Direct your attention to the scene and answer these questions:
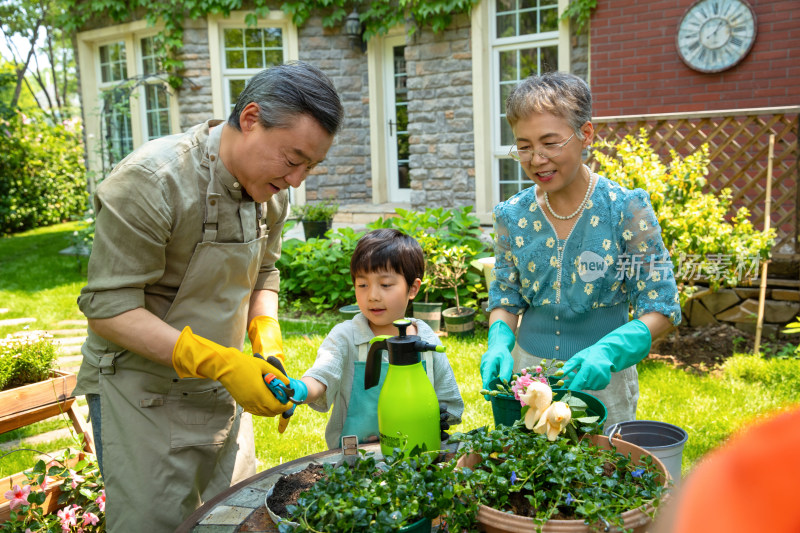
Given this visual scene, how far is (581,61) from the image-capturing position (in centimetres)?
708

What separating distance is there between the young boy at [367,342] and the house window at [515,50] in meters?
5.65

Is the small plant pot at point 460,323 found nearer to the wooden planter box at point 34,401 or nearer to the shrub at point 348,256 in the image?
the shrub at point 348,256

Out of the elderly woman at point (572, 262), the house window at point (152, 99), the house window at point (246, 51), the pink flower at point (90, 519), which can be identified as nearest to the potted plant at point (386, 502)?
the elderly woman at point (572, 262)

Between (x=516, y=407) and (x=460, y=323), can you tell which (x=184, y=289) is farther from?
(x=460, y=323)

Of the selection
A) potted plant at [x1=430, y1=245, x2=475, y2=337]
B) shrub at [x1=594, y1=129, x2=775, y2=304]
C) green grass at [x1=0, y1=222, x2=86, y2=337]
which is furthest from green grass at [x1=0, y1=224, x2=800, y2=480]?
shrub at [x1=594, y1=129, x2=775, y2=304]

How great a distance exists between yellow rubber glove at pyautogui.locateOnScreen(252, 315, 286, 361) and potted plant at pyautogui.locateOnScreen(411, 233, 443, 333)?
325 centimetres

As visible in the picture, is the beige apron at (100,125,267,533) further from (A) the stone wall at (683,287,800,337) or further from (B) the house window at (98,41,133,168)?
(B) the house window at (98,41,133,168)

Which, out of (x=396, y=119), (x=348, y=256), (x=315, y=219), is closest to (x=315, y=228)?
(x=315, y=219)

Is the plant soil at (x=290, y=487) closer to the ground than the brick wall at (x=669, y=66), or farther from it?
closer to the ground

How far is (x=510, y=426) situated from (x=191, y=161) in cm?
101

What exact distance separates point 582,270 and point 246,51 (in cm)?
831

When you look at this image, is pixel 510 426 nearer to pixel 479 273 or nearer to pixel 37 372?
pixel 37 372

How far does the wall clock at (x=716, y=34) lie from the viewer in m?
5.94

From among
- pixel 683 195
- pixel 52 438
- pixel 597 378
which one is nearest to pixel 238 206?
pixel 597 378
